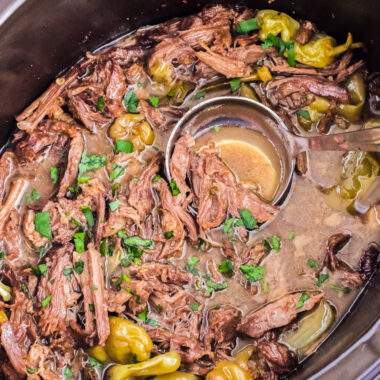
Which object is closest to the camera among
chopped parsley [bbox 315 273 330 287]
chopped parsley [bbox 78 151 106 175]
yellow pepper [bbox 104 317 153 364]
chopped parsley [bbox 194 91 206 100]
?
yellow pepper [bbox 104 317 153 364]

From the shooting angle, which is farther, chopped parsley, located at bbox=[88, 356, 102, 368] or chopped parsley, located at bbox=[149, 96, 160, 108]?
chopped parsley, located at bbox=[149, 96, 160, 108]

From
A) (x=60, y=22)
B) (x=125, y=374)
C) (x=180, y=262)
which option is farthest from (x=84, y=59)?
(x=125, y=374)

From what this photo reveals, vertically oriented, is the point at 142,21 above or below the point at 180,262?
above

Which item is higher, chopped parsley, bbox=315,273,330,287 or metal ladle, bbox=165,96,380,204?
metal ladle, bbox=165,96,380,204

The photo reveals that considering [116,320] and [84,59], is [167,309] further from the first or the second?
[84,59]

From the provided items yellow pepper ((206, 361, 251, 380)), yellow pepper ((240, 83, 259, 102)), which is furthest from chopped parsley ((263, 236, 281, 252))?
yellow pepper ((240, 83, 259, 102))

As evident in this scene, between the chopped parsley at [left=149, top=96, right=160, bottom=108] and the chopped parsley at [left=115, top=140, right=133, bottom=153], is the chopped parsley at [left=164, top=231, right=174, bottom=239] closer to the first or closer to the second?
the chopped parsley at [left=115, top=140, right=133, bottom=153]

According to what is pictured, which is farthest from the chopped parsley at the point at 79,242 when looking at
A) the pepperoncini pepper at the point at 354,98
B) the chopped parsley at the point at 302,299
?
the pepperoncini pepper at the point at 354,98
